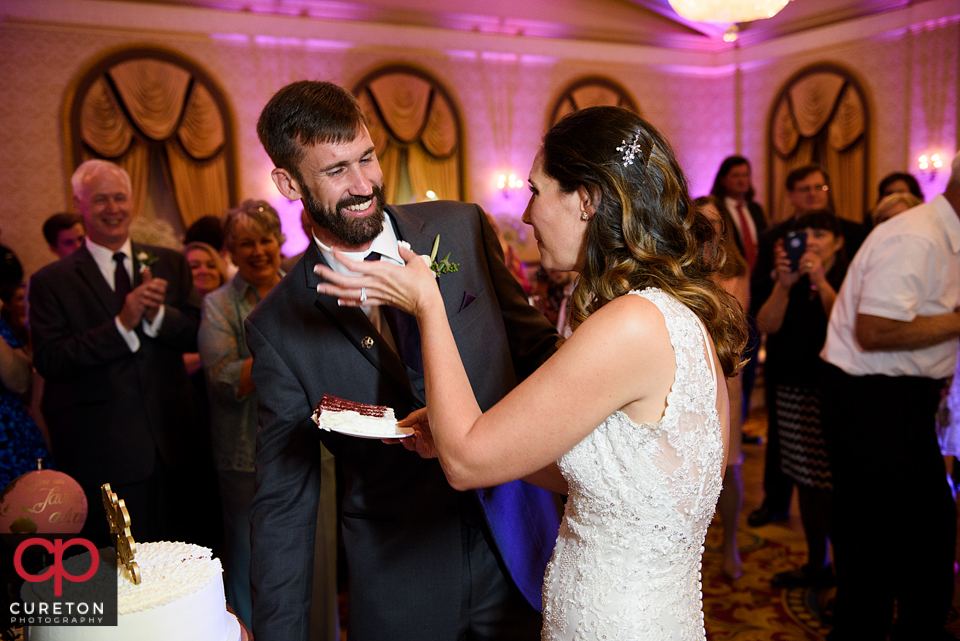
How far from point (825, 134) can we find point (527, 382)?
973 centimetres

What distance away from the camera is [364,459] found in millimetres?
1760

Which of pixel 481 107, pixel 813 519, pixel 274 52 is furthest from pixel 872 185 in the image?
pixel 274 52

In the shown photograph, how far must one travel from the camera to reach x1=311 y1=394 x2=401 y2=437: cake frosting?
127 centimetres

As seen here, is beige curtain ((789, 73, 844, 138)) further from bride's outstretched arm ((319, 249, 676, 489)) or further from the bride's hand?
the bride's hand

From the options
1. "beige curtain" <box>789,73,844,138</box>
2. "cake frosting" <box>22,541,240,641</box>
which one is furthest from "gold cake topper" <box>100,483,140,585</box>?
"beige curtain" <box>789,73,844,138</box>

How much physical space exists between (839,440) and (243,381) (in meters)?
2.50

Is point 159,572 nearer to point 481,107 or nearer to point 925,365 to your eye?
point 925,365

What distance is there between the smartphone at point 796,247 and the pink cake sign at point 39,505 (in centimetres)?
322

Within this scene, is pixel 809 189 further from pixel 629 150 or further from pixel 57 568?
pixel 57 568

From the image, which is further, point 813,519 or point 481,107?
point 481,107

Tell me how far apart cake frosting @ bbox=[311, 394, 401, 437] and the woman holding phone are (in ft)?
8.94

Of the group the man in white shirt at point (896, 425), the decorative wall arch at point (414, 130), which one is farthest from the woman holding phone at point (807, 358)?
the decorative wall arch at point (414, 130)

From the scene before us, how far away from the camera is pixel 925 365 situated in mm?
2730

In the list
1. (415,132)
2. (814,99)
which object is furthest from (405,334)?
(814,99)
